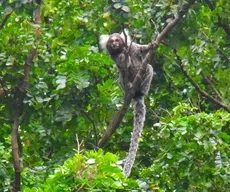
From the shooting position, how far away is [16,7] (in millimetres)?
6695

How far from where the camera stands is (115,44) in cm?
984

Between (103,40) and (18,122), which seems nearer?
(18,122)

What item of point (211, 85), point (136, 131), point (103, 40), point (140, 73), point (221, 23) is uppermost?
point (221, 23)

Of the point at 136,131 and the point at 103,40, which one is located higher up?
the point at 103,40

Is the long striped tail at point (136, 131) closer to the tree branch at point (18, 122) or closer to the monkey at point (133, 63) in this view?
the monkey at point (133, 63)

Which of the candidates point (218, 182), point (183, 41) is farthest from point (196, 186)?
point (183, 41)

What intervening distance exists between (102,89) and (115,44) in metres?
1.17

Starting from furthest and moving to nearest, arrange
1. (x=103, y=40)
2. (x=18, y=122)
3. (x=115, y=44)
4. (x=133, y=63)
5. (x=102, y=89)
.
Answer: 1. (x=103, y=40)
2. (x=133, y=63)
3. (x=115, y=44)
4. (x=102, y=89)
5. (x=18, y=122)

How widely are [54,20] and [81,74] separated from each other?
1.95 meters

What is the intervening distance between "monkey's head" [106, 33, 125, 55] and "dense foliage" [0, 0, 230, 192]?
150 millimetres

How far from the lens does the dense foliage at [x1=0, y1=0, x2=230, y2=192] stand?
7.90 meters

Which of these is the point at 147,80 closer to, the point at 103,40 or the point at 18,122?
the point at 103,40

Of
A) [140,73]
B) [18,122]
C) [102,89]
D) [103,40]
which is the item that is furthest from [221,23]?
[18,122]

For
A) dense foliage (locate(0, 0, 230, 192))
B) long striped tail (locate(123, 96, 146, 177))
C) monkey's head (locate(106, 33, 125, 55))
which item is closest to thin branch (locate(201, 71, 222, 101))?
dense foliage (locate(0, 0, 230, 192))
